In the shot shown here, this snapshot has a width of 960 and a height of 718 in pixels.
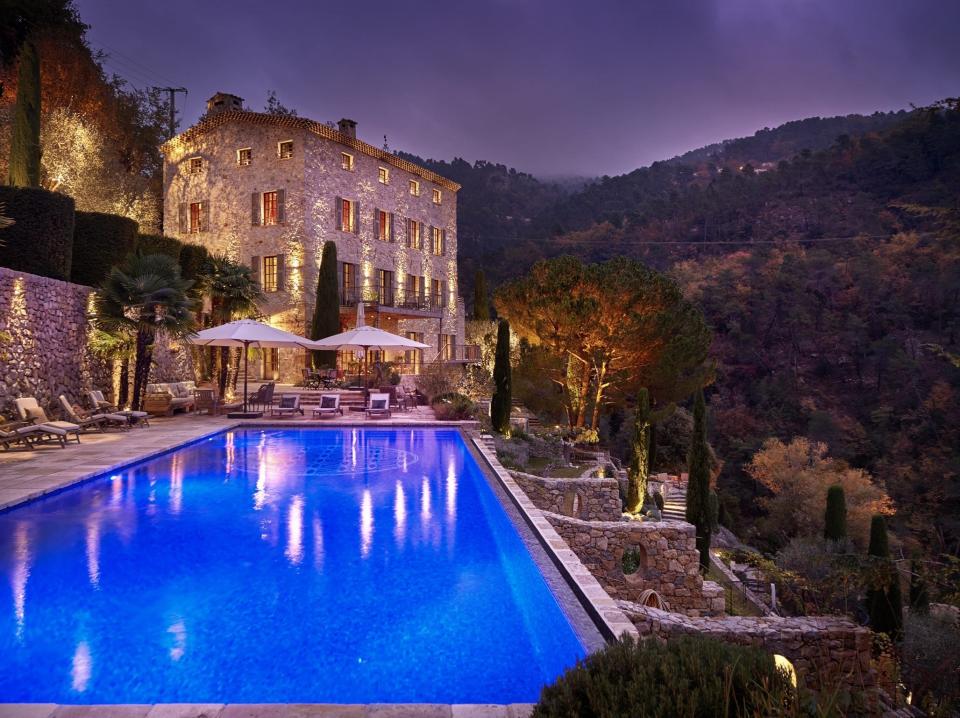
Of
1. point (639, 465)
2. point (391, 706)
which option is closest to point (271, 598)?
point (391, 706)

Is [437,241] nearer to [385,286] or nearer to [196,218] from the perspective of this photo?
Answer: [385,286]

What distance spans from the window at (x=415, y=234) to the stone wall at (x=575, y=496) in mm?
20118

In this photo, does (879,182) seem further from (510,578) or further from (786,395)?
(510,578)

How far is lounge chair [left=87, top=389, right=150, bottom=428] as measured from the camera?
13813mm

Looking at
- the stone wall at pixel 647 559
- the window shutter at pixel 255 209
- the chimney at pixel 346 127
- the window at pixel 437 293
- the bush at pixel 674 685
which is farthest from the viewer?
the window at pixel 437 293

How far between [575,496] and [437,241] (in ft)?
73.7

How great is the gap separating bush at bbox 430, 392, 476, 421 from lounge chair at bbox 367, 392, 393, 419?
1.43m

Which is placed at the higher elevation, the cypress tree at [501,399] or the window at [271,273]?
the window at [271,273]

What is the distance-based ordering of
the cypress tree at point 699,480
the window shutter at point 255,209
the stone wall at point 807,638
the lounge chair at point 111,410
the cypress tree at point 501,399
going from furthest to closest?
the window shutter at point 255,209
the cypress tree at point 501,399
the cypress tree at point 699,480
the lounge chair at point 111,410
the stone wall at point 807,638

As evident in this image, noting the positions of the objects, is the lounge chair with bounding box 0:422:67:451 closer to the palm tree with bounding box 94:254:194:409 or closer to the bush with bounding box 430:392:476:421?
the palm tree with bounding box 94:254:194:409

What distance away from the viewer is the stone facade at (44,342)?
11977 millimetres

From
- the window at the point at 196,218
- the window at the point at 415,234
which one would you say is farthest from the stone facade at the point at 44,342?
the window at the point at 415,234

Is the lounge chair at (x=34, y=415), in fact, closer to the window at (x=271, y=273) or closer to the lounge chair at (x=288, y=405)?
the lounge chair at (x=288, y=405)

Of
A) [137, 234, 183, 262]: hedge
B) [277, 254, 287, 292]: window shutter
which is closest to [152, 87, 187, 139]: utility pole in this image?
[277, 254, 287, 292]: window shutter
